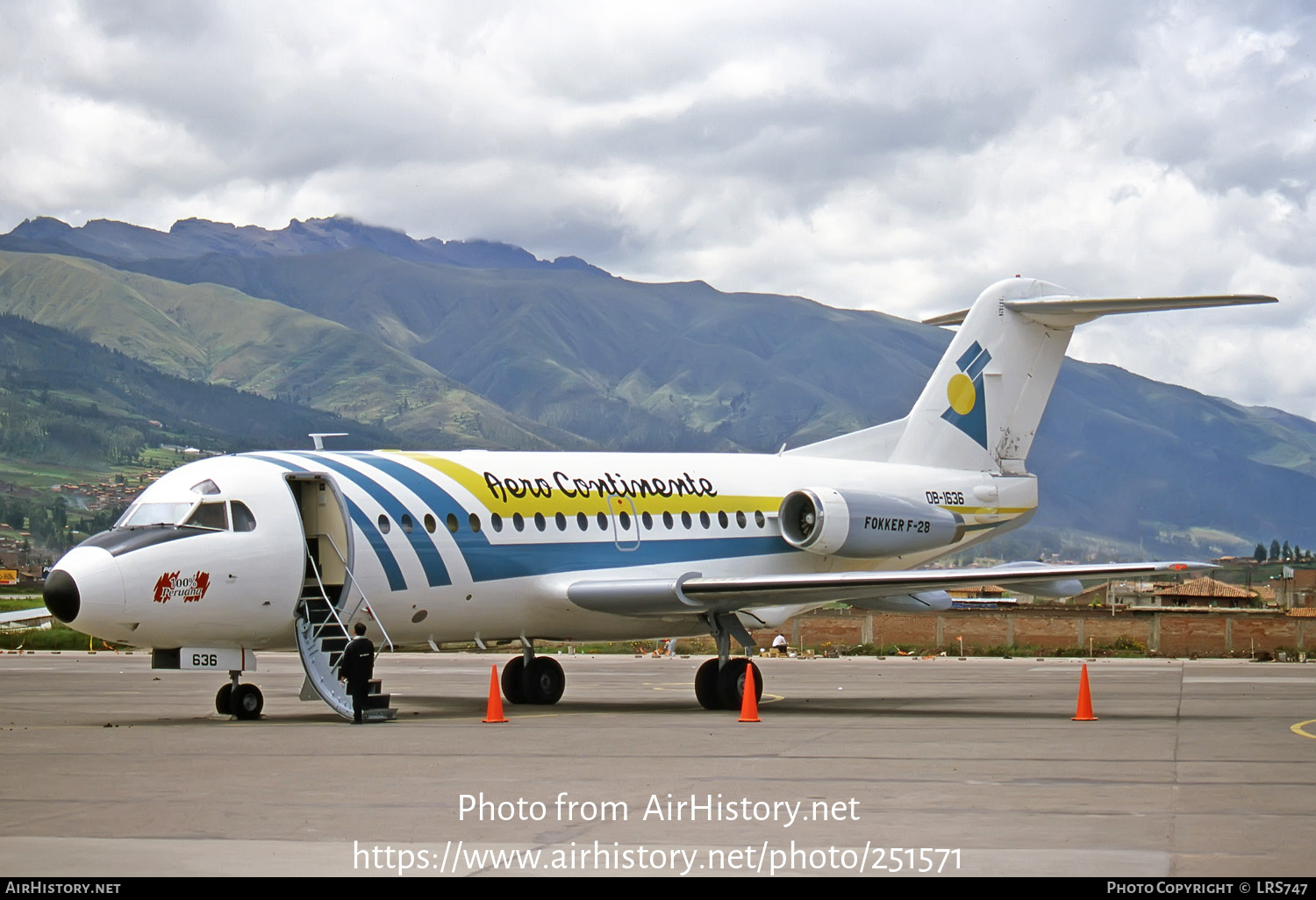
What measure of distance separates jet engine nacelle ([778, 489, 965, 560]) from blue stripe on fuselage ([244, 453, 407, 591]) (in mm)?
7979

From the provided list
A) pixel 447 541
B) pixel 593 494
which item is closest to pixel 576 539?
pixel 593 494

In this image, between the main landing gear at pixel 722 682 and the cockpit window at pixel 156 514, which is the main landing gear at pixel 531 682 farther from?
the cockpit window at pixel 156 514

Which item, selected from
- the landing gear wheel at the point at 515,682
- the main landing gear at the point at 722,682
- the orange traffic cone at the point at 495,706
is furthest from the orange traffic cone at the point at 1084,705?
the landing gear wheel at the point at 515,682

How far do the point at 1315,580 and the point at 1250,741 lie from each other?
119 meters

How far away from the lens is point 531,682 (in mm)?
24953

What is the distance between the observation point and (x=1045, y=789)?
12.5 meters

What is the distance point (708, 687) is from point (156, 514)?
8513 millimetres

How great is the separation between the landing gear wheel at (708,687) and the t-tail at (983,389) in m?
7.85

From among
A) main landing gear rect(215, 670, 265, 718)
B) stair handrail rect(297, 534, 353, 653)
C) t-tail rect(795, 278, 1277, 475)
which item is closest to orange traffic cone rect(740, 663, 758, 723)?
stair handrail rect(297, 534, 353, 653)

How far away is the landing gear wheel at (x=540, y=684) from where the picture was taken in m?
24.9

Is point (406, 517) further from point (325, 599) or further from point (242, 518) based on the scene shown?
point (242, 518)

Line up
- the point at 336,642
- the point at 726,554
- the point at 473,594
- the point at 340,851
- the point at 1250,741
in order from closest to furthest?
the point at 340,851 < the point at 1250,741 < the point at 336,642 < the point at 473,594 < the point at 726,554
